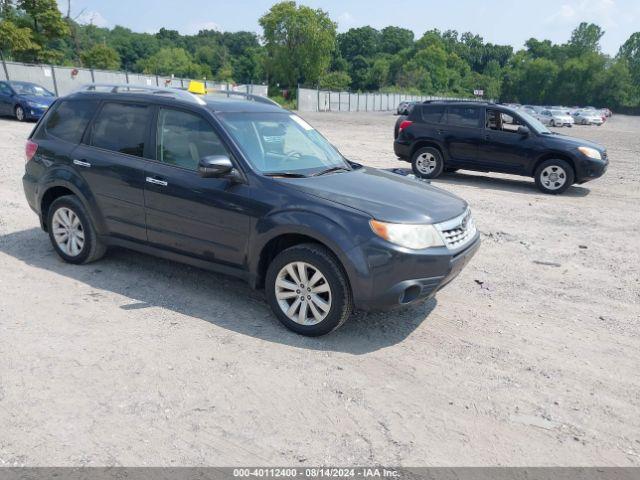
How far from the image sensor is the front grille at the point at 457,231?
4289 mm

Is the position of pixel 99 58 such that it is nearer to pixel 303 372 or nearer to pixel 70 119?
pixel 70 119

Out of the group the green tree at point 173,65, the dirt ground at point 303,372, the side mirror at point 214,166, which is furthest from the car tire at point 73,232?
the green tree at point 173,65

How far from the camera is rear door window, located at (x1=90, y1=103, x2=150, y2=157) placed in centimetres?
518

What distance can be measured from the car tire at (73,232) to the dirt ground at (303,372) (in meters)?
0.15

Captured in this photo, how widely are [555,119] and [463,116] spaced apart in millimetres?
38734

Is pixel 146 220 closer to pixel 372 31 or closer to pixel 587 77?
pixel 587 77

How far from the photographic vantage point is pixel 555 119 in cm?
4641

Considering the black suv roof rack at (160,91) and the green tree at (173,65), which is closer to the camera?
the black suv roof rack at (160,91)

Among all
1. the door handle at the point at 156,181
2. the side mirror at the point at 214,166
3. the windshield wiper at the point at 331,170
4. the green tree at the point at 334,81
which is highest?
the green tree at the point at 334,81

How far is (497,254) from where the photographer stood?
6801 mm

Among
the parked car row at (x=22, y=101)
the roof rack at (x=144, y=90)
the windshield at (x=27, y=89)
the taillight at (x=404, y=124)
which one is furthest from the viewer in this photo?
the windshield at (x=27, y=89)

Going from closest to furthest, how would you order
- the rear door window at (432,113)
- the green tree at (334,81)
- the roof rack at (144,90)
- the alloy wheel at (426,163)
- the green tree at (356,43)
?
the roof rack at (144,90), the rear door window at (432,113), the alloy wheel at (426,163), the green tree at (334,81), the green tree at (356,43)

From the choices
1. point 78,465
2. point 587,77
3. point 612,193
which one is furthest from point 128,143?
point 587,77

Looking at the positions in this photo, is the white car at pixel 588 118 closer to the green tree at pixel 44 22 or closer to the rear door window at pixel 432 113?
the green tree at pixel 44 22
